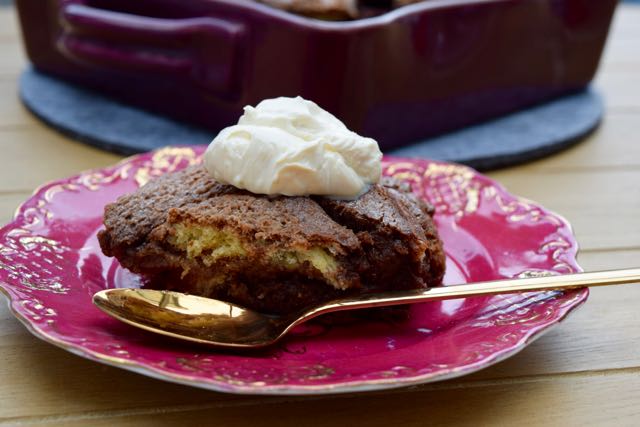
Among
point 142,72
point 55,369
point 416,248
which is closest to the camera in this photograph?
point 55,369

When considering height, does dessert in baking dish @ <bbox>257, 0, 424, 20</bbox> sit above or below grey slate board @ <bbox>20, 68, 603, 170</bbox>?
above

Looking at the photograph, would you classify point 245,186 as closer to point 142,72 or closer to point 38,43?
point 142,72

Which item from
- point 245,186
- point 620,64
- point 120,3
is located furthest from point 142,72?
point 620,64

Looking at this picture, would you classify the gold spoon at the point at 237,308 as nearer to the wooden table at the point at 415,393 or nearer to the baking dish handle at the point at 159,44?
the wooden table at the point at 415,393

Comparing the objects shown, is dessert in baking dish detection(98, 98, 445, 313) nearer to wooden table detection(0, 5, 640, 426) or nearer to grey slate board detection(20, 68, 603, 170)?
wooden table detection(0, 5, 640, 426)

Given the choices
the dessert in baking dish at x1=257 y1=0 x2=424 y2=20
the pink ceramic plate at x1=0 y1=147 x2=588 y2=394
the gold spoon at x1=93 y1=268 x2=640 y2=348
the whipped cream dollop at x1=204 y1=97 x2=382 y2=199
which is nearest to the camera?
the pink ceramic plate at x1=0 y1=147 x2=588 y2=394

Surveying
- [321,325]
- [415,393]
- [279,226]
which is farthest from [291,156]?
[415,393]

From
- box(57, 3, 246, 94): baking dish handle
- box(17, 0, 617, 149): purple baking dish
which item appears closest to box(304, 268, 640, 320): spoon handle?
box(17, 0, 617, 149): purple baking dish
